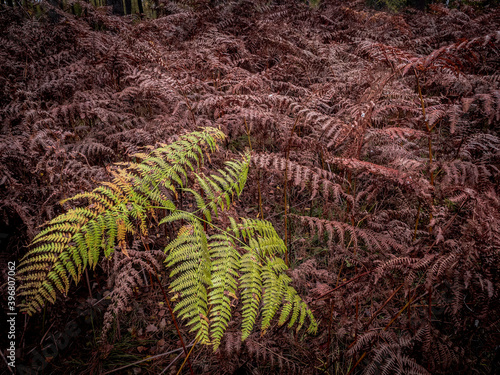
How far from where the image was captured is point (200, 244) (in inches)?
54.8

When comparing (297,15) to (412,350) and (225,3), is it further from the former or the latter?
(412,350)

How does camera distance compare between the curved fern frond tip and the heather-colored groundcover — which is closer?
the curved fern frond tip

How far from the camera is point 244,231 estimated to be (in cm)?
158

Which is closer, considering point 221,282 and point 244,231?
point 221,282

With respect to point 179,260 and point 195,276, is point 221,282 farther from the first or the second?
point 179,260

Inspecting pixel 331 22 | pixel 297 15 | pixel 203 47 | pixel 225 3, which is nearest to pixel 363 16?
pixel 331 22

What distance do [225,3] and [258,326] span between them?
693 centimetres

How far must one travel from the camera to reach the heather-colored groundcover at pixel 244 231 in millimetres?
1514

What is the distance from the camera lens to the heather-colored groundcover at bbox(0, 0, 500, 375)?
1.51 metres

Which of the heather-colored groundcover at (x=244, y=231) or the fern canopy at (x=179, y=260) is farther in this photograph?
the heather-colored groundcover at (x=244, y=231)

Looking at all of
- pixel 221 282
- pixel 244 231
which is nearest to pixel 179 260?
pixel 221 282

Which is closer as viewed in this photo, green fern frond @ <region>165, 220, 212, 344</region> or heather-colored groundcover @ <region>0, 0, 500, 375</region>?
green fern frond @ <region>165, 220, 212, 344</region>

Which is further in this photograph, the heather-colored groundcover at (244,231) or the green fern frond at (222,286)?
the heather-colored groundcover at (244,231)

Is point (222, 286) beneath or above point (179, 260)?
beneath
